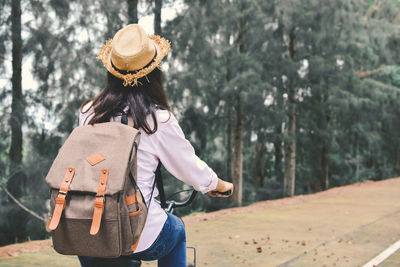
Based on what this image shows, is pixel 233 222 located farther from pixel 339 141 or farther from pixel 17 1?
pixel 339 141

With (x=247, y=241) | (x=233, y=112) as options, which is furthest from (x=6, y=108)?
(x=233, y=112)

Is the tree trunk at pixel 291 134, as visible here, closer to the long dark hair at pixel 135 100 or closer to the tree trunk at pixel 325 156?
the tree trunk at pixel 325 156

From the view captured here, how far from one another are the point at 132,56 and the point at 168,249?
88cm

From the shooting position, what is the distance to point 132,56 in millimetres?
2188

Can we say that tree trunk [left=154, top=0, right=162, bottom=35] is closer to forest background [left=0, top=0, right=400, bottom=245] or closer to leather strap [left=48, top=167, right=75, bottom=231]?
forest background [left=0, top=0, right=400, bottom=245]

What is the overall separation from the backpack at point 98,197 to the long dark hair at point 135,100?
0.37 ft

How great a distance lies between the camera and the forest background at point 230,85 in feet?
37.1

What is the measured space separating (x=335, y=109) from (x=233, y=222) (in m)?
13.5

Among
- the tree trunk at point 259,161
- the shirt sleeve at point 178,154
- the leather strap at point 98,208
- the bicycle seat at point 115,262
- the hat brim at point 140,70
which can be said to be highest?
the hat brim at point 140,70

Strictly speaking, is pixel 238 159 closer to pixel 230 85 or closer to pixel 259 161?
pixel 230 85

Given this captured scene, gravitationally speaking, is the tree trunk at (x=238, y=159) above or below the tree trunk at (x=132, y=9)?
below

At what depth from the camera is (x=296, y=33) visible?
17531mm

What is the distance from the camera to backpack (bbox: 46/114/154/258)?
6.19ft

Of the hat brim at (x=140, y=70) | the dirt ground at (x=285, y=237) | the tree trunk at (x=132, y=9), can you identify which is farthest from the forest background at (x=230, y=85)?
the hat brim at (x=140, y=70)
